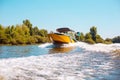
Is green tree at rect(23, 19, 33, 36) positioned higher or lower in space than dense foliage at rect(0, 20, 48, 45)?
higher

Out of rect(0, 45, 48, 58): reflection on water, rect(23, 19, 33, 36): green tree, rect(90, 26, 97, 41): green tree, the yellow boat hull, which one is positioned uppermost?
rect(23, 19, 33, 36): green tree

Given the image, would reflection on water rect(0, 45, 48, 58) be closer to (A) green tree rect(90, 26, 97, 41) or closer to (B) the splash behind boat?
(B) the splash behind boat

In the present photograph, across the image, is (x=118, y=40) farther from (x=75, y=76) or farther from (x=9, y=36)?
(x=75, y=76)

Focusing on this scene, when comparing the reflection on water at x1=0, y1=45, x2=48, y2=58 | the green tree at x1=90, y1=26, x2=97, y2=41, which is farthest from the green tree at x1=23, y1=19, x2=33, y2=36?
the reflection on water at x1=0, y1=45, x2=48, y2=58


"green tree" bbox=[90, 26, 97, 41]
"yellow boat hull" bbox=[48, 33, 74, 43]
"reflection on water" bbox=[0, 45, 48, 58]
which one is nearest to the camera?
"reflection on water" bbox=[0, 45, 48, 58]

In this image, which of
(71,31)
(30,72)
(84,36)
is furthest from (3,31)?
(30,72)

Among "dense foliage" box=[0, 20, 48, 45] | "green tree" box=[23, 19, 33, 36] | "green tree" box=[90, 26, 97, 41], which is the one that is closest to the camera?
"dense foliage" box=[0, 20, 48, 45]

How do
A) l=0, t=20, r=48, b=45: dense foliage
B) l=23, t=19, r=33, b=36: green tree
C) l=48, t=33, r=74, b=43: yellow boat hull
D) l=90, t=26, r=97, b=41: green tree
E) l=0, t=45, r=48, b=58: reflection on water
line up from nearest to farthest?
l=0, t=45, r=48, b=58: reflection on water < l=48, t=33, r=74, b=43: yellow boat hull < l=0, t=20, r=48, b=45: dense foliage < l=90, t=26, r=97, b=41: green tree < l=23, t=19, r=33, b=36: green tree

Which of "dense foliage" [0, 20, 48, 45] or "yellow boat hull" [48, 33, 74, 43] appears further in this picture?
"dense foliage" [0, 20, 48, 45]

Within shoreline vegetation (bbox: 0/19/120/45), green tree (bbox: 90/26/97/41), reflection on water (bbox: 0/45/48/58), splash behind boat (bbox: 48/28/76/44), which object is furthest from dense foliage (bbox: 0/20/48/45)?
reflection on water (bbox: 0/45/48/58)

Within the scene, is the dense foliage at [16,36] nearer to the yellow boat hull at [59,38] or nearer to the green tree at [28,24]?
the green tree at [28,24]

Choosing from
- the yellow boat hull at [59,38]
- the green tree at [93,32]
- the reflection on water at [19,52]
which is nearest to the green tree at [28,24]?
the green tree at [93,32]

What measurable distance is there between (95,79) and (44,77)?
1604 millimetres

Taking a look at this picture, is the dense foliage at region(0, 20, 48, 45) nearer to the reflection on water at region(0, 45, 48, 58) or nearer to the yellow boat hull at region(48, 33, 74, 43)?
the yellow boat hull at region(48, 33, 74, 43)
